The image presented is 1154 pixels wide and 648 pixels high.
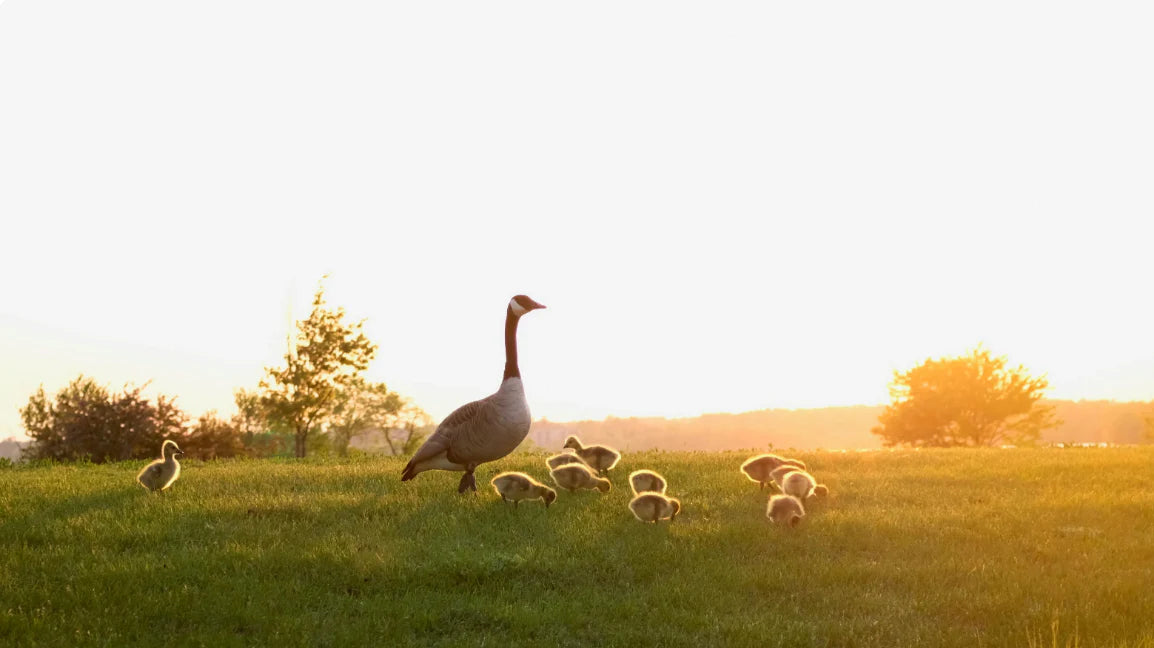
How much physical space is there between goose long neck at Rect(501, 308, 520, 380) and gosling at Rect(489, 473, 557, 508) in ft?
5.54

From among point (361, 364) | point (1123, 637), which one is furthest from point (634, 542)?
point (361, 364)

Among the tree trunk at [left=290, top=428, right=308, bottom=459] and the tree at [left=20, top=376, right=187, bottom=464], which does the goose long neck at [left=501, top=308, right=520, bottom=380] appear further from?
the tree trunk at [left=290, top=428, right=308, bottom=459]

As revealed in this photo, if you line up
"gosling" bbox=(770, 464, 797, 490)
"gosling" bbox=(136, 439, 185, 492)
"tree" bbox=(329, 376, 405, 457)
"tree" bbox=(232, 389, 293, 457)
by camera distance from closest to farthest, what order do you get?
"gosling" bbox=(770, 464, 797, 490), "gosling" bbox=(136, 439, 185, 492), "tree" bbox=(232, 389, 293, 457), "tree" bbox=(329, 376, 405, 457)

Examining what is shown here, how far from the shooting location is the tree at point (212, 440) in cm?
3288

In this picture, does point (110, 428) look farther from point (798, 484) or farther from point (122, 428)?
point (798, 484)

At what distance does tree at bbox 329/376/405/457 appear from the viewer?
158ft

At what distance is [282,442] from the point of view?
4409 cm

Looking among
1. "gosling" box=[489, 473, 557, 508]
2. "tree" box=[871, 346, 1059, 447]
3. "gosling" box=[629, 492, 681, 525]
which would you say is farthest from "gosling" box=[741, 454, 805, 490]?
"tree" box=[871, 346, 1059, 447]

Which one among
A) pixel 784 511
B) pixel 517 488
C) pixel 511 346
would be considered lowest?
pixel 784 511

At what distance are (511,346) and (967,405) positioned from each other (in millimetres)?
46297

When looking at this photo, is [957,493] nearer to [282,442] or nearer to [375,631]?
[375,631]

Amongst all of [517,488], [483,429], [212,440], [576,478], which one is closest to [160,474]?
[483,429]

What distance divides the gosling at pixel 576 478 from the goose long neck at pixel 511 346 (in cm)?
212

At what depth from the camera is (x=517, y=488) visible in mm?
15320
